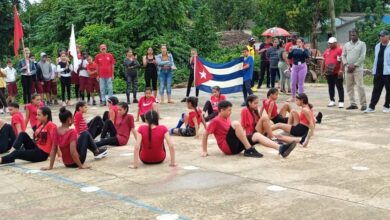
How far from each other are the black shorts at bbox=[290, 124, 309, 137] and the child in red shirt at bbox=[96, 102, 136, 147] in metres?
2.98

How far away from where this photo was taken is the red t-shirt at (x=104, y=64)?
1571cm

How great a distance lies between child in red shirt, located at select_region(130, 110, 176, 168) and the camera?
796 cm

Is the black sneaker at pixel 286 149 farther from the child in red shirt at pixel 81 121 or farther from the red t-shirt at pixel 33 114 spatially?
the red t-shirt at pixel 33 114

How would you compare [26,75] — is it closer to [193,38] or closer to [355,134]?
[355,134]

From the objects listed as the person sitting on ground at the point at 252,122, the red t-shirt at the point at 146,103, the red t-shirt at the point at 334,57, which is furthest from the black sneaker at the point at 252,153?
the red t-shirt at the point at 334,57

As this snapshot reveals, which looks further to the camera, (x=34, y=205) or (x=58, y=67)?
(x=58, y=67)

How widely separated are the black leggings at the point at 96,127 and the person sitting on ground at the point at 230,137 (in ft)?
8.51

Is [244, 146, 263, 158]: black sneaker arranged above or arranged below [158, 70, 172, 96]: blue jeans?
below

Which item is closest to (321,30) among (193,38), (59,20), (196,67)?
(193,38)

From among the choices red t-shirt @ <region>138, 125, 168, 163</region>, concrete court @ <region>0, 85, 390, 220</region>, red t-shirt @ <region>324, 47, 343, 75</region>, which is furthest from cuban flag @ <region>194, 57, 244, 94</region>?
red t-shirt @ <region>138, 125, 168, 163</region>

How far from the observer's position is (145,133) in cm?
798

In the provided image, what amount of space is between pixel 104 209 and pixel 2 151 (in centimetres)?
447

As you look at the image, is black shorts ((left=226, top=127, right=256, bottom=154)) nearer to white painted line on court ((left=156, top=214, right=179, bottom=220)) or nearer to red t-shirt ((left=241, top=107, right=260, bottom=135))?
red t-shirt ((left=241, top=107, right=260, bottom=135))

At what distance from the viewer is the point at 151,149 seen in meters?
8.11
